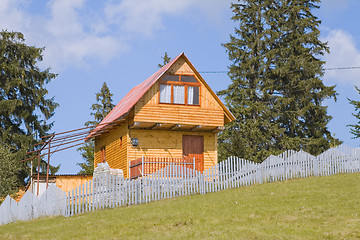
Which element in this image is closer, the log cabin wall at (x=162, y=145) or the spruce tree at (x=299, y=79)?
the log cabin wall at (x=162, y=145)

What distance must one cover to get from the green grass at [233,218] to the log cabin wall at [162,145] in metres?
8.45

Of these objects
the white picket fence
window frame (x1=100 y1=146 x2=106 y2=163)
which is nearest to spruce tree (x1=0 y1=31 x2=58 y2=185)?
window frame (x1=100 y1=146 x2=106 y2=163)

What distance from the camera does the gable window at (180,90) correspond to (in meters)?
31.1

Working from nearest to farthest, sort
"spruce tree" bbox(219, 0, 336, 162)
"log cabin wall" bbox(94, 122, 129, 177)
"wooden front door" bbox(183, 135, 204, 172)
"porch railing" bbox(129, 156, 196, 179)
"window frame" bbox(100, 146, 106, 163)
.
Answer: "porch railing" bbox(129, 156, 196, 179) → "log cabin wall" bbox(94, 122, 129, 177) → "wooden front door" bbox(183, 135, 204, 172) → "window frame" bbox(100, 146, 106, 163) → "spruce tree" bbox(219, 0, 336, 162)

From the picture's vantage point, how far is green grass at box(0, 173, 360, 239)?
51.8ft

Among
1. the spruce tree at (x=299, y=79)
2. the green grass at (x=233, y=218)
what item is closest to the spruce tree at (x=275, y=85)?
the spruce tree at (x=299, y=79)

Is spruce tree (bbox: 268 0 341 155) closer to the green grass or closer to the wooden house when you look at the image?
the wooden house

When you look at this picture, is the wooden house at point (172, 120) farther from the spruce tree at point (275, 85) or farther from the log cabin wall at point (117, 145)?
the spruce tree at point (275, 85)

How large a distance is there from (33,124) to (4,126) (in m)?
2.49

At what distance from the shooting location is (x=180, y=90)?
31547 millimetres

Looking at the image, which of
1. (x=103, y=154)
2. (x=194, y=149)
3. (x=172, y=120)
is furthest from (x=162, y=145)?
(x=103, y=154)

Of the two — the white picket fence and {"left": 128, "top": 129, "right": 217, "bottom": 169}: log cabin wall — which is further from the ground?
{"left": 128, "top": 129, "right": 217, "bottom": 169}: log cabin wall

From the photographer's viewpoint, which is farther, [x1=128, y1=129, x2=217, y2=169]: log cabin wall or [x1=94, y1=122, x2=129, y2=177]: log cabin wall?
[x1=94, y1=122, x2=129, y2=177]: log cabin wall

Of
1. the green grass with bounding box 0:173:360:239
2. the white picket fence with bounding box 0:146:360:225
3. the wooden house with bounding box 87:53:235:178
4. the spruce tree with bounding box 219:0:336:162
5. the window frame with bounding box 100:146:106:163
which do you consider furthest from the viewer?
the spruce tree with bounding box 219:0:336:162
